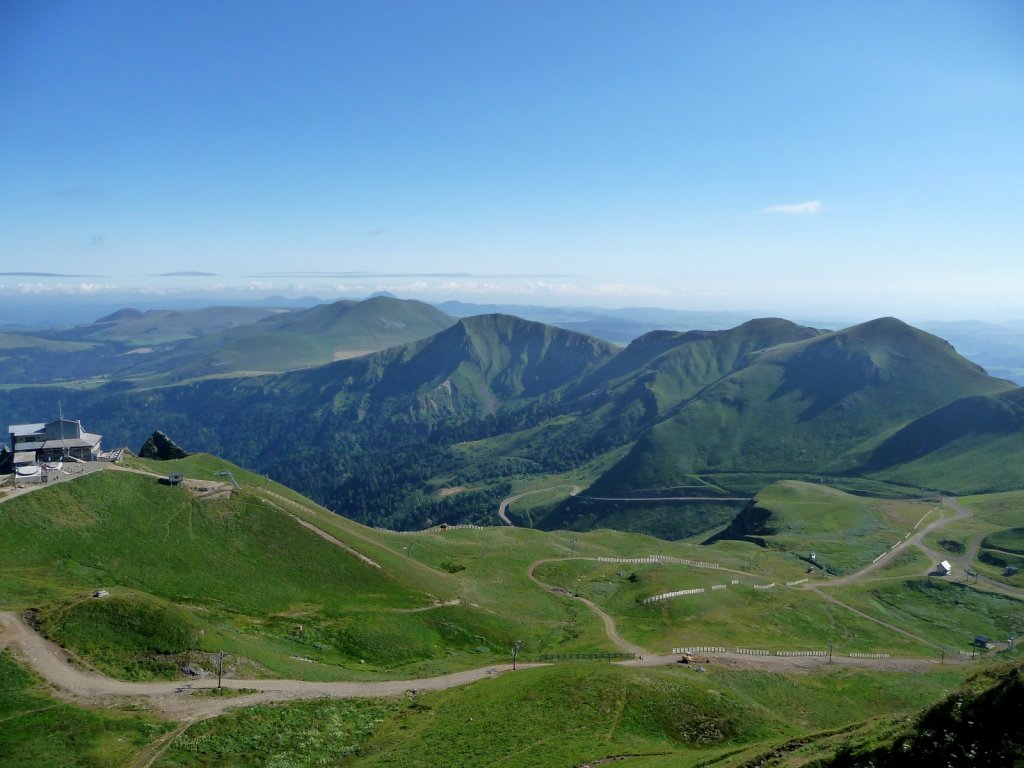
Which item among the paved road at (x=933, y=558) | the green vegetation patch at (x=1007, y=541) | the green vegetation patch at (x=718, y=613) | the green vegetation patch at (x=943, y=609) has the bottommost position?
the paved road at (x=933, y=558)

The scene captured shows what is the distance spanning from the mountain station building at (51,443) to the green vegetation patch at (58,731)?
72164 millimetres

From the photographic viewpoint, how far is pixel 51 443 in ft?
357

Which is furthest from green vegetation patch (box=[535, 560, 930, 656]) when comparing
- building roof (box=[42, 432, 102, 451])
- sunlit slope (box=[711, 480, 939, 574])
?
building roof (box=[42, 432, 102, 451])

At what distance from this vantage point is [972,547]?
512 feet

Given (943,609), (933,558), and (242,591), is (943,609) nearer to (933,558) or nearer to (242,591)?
A: (933,558)

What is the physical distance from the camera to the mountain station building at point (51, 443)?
107938 millimetres

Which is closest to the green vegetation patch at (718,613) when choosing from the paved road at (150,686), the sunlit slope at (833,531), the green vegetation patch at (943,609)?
the green vegetation patch at (943,609)

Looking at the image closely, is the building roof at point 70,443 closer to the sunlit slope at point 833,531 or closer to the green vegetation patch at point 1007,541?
the sunlit slope at point 833,531

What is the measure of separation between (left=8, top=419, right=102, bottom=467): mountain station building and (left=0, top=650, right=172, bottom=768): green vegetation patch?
237ft

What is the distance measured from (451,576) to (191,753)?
65529mm

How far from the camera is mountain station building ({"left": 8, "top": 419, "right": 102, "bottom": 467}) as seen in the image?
10794 centimetres

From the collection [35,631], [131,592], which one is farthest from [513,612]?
[35,631]

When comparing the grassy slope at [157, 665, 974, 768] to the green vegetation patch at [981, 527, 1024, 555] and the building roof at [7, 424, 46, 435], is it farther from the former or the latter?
the green vegetation patch at [981, 527, 1024, 555]

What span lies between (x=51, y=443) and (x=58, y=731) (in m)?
84.5
